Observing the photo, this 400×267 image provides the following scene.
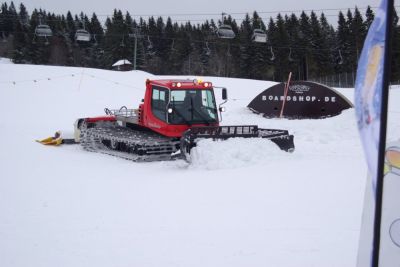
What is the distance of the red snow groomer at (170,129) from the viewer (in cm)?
1020

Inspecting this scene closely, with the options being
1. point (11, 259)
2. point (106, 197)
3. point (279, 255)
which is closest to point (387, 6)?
point (279, 255)

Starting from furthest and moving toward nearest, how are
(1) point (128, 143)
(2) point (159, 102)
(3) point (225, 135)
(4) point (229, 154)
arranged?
(2) point (159, 102), (1) point (128, 143), (3) point (225, 135), (4) point (229, 154)

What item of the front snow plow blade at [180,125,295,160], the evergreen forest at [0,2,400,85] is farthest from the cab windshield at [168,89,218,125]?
the evergreen forest at [0,2,400,85]

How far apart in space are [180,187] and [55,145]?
7.81 metres

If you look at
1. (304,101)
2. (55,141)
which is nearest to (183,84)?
(55,141)

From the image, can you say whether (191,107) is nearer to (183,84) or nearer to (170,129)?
(183,84)

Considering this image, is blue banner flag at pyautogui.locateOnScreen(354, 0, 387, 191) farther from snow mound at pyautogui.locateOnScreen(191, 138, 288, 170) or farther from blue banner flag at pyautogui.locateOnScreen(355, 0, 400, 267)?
snow mound at pyautogui.locateOnScreen(191, 138, 288, 170)

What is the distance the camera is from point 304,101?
58.2 ft

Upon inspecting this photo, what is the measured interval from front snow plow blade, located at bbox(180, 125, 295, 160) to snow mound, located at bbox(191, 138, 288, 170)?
6.5 inches

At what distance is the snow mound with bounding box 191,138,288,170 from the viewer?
8.93 m

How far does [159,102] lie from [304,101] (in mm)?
8083

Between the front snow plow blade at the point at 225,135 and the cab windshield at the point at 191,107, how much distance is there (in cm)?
111

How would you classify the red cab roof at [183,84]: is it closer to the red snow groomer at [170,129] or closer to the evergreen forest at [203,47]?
the red snow groomer at [170,129]

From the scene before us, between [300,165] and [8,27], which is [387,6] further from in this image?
[8,27]
